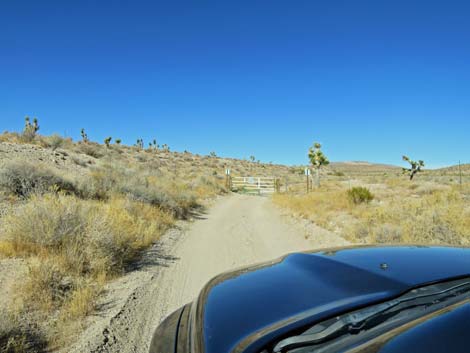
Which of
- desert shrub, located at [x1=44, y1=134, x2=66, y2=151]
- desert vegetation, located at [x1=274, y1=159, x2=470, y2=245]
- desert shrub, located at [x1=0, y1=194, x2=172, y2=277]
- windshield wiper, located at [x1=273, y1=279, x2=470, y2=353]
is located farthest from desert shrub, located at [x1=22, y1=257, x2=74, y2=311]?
desert shrub, located at [x1=44, y1=134, x2=66, y2=151]

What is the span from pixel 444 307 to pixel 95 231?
5.46m

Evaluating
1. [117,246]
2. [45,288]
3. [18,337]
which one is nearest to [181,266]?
[117,246]

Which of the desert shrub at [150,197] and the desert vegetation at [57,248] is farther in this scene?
the desert shrub at [150,197]

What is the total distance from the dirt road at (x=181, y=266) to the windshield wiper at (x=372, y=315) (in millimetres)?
2532

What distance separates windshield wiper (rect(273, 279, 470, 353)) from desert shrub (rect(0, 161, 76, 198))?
805cm

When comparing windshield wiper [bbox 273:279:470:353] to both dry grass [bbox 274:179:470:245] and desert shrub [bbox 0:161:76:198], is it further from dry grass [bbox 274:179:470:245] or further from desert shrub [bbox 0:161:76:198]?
desert shrub [bbox 0:161:76:198]

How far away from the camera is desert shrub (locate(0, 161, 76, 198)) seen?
8039mm

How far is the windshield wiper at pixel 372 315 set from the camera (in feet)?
4.49

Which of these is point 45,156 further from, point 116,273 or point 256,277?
point 256,277

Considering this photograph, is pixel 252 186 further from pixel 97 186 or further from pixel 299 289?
pixel 299 289

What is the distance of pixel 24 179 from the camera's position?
8.28 metres

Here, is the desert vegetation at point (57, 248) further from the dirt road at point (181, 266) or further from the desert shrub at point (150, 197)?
the desert shrub at point (150, 197)

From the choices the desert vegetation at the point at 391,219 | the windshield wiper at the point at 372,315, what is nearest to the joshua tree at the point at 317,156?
the desert vegetation at the point at 391,219

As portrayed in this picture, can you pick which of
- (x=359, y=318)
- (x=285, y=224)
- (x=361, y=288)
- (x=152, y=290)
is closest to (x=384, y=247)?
(x=361, y=288)
